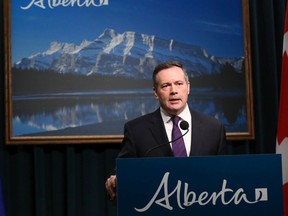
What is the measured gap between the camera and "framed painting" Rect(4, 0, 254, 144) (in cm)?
298

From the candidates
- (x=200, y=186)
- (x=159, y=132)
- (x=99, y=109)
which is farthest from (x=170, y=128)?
(x=99, y=109)

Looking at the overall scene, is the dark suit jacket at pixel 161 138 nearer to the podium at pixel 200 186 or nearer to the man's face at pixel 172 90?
the man's face at pixel 172 90

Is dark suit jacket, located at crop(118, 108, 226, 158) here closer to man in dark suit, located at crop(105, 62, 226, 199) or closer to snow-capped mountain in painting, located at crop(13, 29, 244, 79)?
man in dark suit, located at crop(105, 62, 226, 199)

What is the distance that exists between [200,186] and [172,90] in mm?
695

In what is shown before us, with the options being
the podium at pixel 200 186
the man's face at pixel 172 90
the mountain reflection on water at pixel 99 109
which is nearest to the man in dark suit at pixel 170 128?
the man's face at pixel 172 90

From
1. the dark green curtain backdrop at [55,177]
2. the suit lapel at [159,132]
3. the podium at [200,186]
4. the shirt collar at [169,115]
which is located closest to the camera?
the podium at [200,186]

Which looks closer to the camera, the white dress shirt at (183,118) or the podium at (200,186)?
the podium at (200,186)

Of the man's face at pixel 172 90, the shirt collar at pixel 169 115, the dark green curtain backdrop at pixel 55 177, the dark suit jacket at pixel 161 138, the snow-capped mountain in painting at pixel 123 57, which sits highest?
the snow-capped mountain in painting at pixel 123 57

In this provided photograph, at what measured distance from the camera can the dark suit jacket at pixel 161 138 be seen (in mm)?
1904

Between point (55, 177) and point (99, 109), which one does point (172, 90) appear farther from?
point (55, 177)

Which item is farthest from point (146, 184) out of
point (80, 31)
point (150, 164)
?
point (80, 31)

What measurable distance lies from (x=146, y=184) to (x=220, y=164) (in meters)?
0.23

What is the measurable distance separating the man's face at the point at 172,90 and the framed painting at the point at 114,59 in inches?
38.4

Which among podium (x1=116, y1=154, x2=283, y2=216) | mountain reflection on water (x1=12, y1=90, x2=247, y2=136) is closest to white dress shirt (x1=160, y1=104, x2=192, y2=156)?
podium (x1=116, y1=154, x2=283, y2=216)
